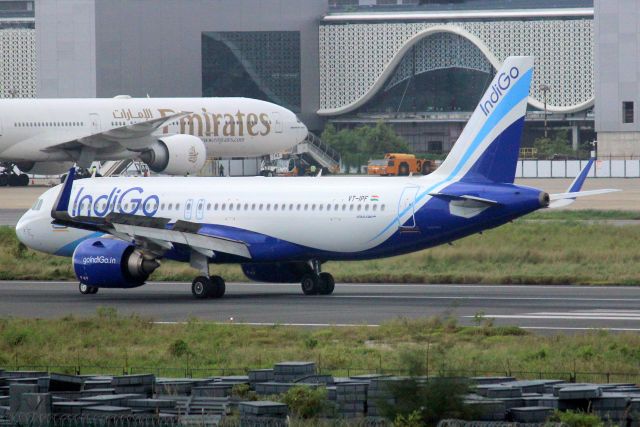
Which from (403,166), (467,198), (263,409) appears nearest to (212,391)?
(263,409)

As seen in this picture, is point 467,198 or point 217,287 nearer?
point 467,198

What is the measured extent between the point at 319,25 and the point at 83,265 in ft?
323

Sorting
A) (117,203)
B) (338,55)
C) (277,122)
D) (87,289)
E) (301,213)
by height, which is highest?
(338,55)

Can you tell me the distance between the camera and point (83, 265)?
111ft

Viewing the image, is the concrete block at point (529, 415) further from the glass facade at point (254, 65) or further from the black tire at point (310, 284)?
the glass facade at point (254, 65)

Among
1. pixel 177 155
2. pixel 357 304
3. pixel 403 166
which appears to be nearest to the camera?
pixel 357 304

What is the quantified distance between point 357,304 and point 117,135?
137 feet

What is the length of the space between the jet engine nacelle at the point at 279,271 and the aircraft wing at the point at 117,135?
36372mm

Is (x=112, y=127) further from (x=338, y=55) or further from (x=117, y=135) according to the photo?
(x=338, y=55)

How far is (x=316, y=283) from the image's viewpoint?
34625 mm

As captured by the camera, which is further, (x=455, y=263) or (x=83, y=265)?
(x=455, y=263)

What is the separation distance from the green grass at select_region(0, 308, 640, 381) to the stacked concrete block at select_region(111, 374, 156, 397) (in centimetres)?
351

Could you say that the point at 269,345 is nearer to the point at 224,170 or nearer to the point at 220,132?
the point at 220,132

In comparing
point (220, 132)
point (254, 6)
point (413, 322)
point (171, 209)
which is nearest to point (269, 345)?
→ point (413, 322)
